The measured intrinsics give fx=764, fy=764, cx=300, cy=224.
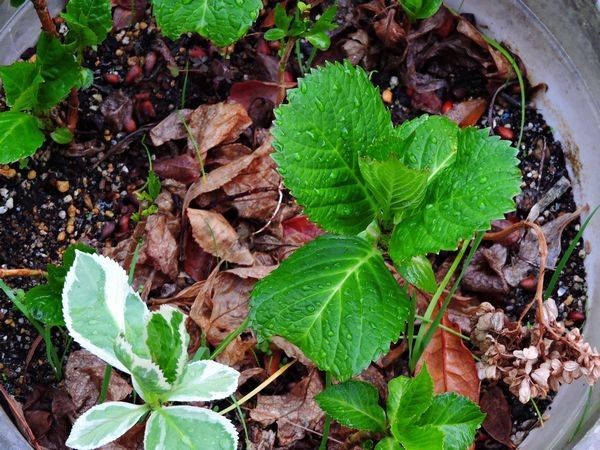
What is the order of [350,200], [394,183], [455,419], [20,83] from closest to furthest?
1. [394,183]
2. [350,200]
3. [455,419]
4. [20,83]

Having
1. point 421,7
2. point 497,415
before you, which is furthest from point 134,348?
point 421,7

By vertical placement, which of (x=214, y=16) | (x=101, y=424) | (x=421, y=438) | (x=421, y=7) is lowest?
(x=101, y=424)

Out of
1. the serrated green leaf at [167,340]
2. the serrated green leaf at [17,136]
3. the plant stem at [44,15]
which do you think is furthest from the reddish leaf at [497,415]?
the plant stem at [44,15]

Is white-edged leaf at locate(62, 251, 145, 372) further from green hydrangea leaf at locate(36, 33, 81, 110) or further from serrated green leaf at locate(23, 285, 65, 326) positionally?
green hydrangea leaf at locate(36, 33, 81, 110)

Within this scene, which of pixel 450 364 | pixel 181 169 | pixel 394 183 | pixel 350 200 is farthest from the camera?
pixel 181 169

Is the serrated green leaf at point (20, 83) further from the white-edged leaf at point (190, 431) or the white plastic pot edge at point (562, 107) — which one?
the white plastic pot edge at point (562, 107)

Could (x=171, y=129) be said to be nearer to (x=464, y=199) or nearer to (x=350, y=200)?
(x=350, y=200)

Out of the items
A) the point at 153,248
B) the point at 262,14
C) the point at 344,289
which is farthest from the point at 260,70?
the point at 344,289
